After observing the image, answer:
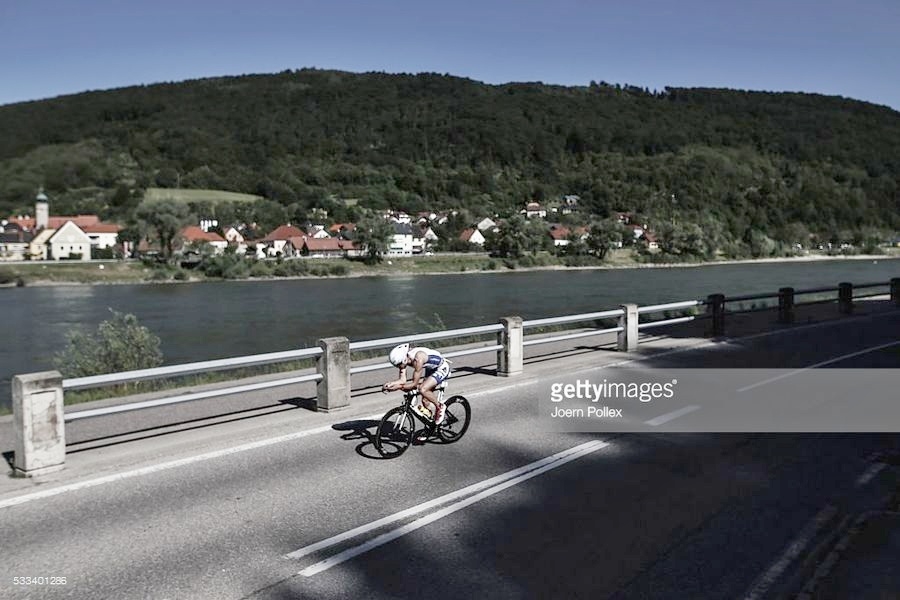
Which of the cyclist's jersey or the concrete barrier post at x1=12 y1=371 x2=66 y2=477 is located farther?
the cyclist's jersey

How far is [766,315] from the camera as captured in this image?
978 inches

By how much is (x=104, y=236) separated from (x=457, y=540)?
141472mm

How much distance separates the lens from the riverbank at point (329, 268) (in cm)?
8906

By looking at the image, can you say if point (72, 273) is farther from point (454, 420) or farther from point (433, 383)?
point (433, 383)

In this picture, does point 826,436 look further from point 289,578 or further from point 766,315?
point 766,315

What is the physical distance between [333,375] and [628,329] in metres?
8.07

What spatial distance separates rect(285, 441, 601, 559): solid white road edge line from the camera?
6.12m

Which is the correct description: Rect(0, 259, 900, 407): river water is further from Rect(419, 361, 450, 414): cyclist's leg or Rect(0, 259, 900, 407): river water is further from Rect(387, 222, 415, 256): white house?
Rect(387, 222, 415, 256): white house

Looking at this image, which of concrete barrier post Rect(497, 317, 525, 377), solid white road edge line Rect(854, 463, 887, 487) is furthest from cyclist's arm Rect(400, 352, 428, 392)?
concrete barrier post Rect(497, 317, 525, 377)

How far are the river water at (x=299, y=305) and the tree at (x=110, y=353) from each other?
7.05ft

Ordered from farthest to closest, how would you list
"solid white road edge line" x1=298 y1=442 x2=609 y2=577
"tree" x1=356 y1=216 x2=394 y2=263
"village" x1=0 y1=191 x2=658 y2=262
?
"village" x1=0 y1=191 x2=658 y2=262 < "tree" x1=356 y1=216 x2=394 y2=263 < "solid white road edge line" x1=298 y1=442 x2=609 y2=577

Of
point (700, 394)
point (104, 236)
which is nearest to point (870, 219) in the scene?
point (104, 236)

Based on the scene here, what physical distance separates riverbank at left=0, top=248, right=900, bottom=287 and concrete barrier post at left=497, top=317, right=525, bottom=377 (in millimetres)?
80839

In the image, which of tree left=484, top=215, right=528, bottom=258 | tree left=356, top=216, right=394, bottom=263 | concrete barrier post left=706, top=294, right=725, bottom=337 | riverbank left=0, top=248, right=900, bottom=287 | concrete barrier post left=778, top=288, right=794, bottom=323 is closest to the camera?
concrete barrier post left=706, top=294, right=725, bottom=337
